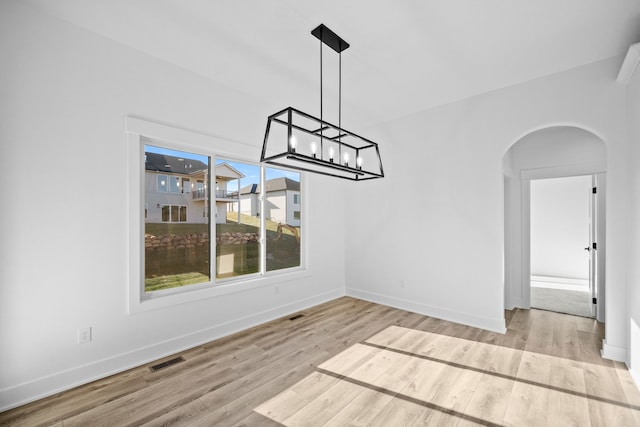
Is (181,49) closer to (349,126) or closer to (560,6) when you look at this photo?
(349,126)

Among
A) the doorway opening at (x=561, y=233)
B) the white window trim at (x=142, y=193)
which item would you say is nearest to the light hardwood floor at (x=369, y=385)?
the white window trim at (x=142, y=193)

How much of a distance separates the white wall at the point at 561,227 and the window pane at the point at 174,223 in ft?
24.4

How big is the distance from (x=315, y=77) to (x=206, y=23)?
1256mm

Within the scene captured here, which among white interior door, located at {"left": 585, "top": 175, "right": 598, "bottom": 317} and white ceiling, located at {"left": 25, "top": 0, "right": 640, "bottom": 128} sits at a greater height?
white ceiling, located at {"left": 25, "top": 0, "right": 640, "bottom": 128}

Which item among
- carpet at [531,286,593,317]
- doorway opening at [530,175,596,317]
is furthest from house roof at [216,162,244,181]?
doorway opening at [530,175,596,317]

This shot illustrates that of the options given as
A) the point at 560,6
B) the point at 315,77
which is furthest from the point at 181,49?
the point at 560,6

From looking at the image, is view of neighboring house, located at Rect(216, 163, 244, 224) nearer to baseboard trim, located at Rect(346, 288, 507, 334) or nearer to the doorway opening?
A: baseboard trim, located at Rect(346, 288, 507, 334)

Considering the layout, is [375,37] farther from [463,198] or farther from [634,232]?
[634,232]

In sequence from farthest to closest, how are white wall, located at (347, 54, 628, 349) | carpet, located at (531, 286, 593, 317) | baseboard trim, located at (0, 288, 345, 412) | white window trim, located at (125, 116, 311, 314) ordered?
carpet, located at (531, 286, 593, 317) < white wall, located at (347, 54, 628, 349) < white window trim, located at (125, 116, 311, 314) < baseboard trim, located at (0, 288, 345, 412)

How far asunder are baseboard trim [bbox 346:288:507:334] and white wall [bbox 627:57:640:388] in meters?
1.12

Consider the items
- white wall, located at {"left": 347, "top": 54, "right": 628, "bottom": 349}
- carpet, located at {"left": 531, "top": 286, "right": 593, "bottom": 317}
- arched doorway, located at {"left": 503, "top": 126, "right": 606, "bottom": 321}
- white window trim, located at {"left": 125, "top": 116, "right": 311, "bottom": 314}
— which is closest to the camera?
white window trim, located at {"left": 125, "top": 116, "right": 311, "bottom": 314}

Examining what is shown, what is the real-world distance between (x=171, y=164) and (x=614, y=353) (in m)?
4.88

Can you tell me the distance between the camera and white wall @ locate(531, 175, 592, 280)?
6238mm

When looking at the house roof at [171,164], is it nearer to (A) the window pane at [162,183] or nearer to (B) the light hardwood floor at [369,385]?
(A) the window pane at [162,183]
